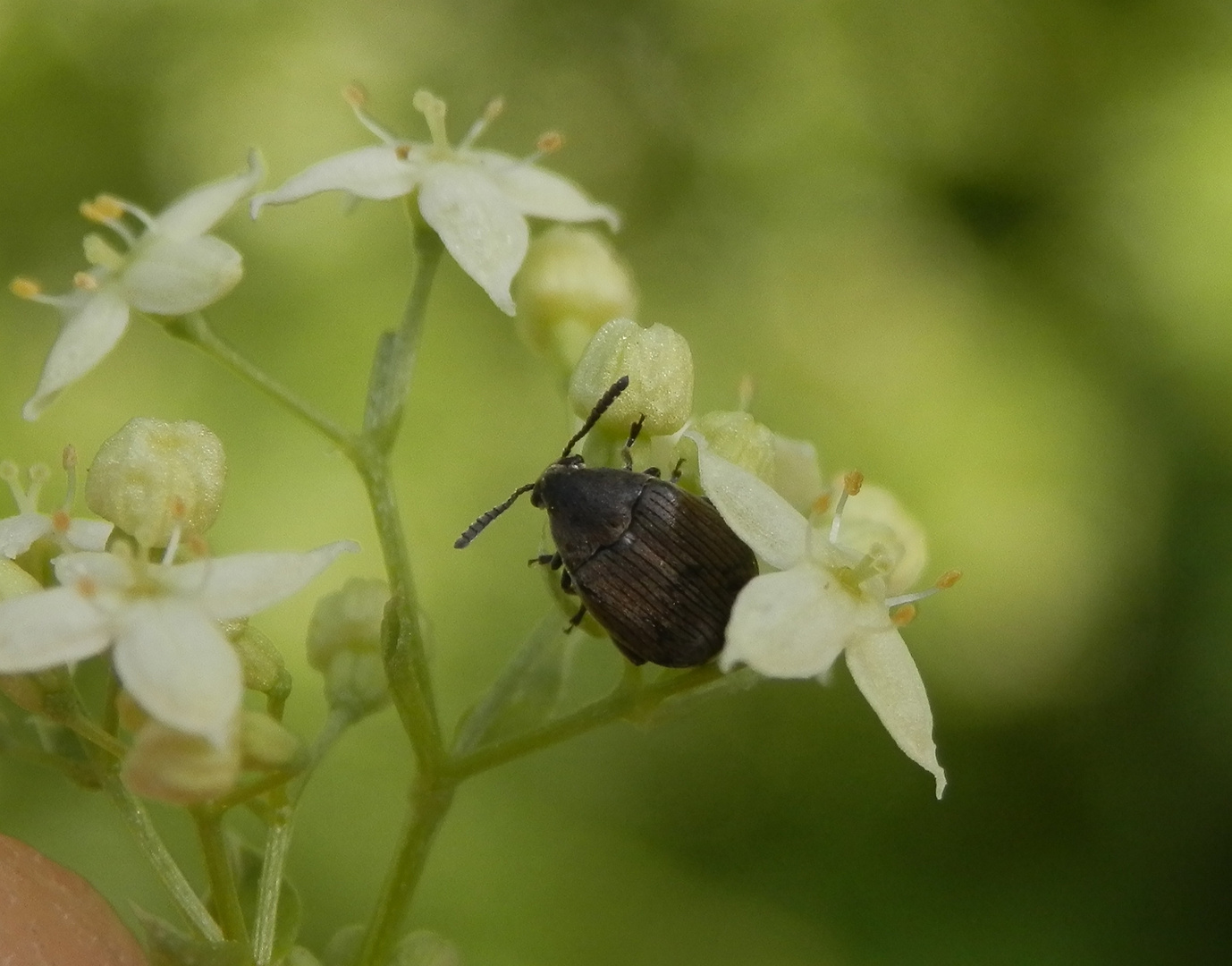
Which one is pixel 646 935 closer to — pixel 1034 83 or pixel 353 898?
pixel 353 898

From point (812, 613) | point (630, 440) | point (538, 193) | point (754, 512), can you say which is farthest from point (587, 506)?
point (538, 193)

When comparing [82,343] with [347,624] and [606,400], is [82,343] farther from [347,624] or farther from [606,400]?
[606,400]

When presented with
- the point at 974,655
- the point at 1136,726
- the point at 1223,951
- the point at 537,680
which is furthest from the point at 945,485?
the point at 537,680

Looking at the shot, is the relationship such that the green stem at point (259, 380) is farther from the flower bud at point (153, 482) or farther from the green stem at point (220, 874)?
the green stem at point (220, 874)

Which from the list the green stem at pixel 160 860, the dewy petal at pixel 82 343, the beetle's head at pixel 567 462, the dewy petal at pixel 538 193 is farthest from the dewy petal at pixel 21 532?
the dewy petal at pixel 538 193

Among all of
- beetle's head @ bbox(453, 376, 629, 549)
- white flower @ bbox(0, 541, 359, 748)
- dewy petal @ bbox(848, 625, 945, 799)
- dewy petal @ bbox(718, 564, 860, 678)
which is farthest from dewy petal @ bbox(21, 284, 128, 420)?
dewy petal @ bbox(848, 625, 945, 799)

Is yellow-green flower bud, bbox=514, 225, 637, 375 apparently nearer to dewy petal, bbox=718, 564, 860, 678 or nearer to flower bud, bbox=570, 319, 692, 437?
flower bud, bbox=570, 319, 692, 437
